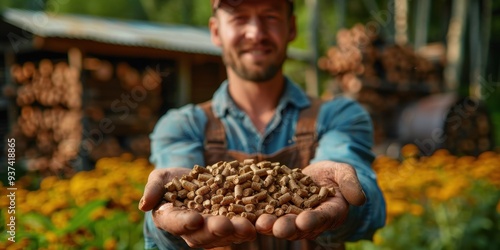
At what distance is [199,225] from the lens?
4.75 feet

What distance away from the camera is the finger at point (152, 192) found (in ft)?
5.09

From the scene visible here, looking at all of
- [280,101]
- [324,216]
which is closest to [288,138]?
[280,101]

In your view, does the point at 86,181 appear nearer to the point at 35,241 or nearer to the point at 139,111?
the point at 35,241

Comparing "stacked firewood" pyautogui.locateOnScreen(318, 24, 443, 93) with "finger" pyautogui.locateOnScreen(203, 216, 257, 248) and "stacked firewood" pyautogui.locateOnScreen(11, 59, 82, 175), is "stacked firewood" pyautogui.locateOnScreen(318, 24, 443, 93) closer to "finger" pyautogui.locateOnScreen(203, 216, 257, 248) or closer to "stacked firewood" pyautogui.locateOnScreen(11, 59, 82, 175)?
"stacked firewood" pyautogui.locateOnScreen(11, 59, 82, 175)

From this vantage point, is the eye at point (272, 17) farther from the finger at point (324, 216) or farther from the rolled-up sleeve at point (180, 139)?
the finger at point (324, 216)

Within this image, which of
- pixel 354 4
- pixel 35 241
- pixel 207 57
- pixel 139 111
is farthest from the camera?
pixel 354 4

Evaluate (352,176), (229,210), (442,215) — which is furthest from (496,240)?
(229,210)

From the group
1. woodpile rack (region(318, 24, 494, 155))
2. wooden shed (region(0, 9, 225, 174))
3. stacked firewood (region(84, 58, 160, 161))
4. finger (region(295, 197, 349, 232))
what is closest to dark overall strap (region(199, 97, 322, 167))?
finger (region(295, 197, 349, 232))

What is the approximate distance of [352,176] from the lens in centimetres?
163

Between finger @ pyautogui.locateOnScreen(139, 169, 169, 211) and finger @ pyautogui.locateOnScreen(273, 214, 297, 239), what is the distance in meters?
0.35

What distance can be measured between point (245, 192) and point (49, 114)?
606 cm

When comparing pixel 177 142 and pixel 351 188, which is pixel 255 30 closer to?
pixel 177 142

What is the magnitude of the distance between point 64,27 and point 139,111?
1.45m

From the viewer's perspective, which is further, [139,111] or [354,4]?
[354,4]
